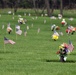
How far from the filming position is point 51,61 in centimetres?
1650

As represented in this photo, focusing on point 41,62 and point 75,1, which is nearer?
point 41,62

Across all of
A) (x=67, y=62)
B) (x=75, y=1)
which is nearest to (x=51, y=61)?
(x=67, y=62)

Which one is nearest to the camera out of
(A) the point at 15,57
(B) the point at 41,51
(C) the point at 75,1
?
(A) the point at 15,57

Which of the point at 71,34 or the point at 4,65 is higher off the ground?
the point at 4,65

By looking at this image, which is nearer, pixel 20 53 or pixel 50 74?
pixel 50 74

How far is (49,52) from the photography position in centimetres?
1953

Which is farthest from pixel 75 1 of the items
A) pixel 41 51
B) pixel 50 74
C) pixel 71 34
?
pixel 50 74

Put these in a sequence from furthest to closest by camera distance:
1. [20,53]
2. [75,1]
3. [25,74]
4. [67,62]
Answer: [75,1] → [20,53] → [67,62] → [25,74]

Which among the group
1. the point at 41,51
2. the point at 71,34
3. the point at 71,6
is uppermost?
the point at 41,51

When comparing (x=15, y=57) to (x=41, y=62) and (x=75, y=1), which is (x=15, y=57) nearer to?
(x=41, y=62)

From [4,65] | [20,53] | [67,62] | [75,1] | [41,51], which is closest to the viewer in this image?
[4,65]

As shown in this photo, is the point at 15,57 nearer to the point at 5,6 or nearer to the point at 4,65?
the point at 4,65

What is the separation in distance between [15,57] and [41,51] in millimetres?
2906

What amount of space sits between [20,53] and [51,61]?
258 centimetres
